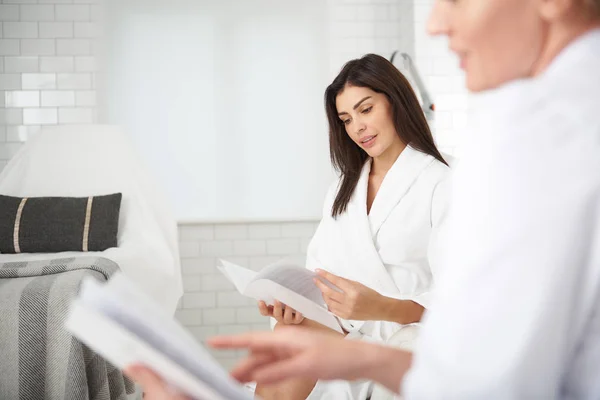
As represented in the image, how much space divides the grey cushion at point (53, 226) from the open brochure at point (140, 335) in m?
2.33

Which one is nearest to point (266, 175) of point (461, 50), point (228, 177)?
point (228, 177)

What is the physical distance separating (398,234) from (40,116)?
3233mm

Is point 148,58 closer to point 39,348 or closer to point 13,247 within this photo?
point 13,247

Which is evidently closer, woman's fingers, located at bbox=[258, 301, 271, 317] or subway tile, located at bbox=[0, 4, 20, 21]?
woman's fingers, located at bbox=[258, 301, 271, 317]

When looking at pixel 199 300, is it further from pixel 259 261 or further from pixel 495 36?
pixel 495 36

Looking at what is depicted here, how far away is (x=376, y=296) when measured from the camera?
1.59 m

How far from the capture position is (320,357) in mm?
661

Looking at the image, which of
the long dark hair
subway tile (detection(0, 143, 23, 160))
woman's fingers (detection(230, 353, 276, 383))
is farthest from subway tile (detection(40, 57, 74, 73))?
woman's fingers (detection(230, 353, 276, 383))

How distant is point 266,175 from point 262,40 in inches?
39.2

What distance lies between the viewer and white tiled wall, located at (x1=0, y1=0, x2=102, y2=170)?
167 inches

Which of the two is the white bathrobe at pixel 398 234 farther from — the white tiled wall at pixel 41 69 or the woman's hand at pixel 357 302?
the white tiled wall at pixel 41 69

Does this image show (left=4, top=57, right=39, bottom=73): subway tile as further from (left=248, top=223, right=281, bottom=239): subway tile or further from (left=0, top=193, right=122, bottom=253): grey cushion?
(left=248, top=223, right=281, bottom=239): subway tile

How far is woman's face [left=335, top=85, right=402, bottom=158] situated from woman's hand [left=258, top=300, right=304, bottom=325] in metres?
0.64

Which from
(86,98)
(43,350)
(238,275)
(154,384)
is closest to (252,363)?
(154,384)
